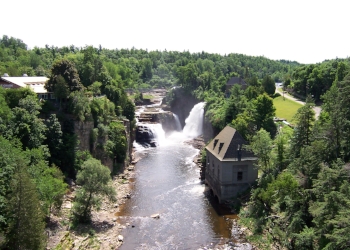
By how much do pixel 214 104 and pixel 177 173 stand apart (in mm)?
26409

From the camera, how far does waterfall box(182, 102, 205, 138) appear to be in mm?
85644

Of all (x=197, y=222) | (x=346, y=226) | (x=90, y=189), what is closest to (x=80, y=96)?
(x=90, y=189)

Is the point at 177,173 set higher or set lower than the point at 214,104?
lower

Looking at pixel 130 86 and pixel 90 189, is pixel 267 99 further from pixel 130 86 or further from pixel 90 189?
pixel 130 86

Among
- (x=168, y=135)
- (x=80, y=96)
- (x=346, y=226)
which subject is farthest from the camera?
(x=168, y=135)

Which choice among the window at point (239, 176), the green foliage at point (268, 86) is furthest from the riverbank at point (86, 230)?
the green foliage at point (268, 86)

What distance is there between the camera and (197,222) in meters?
39.5

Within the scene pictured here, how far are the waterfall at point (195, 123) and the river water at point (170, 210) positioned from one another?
68.6 feet

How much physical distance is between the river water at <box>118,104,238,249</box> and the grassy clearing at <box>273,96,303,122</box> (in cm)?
2286

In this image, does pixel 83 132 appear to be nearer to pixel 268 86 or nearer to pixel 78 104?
pixel 78 104

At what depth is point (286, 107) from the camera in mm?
80750

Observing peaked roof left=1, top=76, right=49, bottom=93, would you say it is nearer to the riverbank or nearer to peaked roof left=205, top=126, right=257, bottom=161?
the riverbank

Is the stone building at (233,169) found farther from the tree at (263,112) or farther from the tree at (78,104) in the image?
the tree at (78,104)

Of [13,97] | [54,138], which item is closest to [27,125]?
[54,138]
